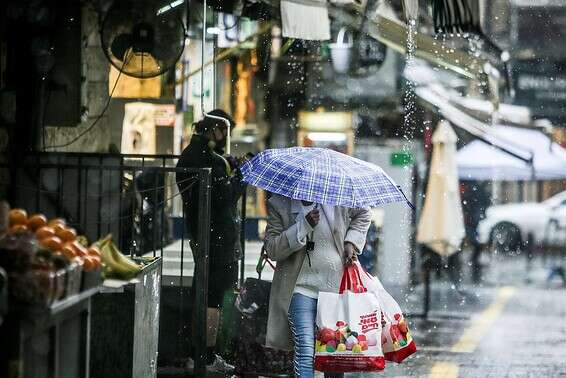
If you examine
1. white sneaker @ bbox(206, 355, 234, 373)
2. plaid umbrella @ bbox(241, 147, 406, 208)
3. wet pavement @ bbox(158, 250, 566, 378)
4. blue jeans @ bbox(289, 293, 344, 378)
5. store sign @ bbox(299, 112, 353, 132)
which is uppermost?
store sign @ bbox(299, 112, 353, 132)

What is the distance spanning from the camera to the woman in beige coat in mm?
8016

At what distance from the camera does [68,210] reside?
11.2 meters

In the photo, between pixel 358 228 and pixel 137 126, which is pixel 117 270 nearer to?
pixel 358 228

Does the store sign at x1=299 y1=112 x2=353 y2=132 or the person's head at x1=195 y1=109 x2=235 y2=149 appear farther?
the store sign at x1=299 y1=112 x2=353 y2=132

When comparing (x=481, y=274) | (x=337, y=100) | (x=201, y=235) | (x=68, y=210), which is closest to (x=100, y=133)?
(x=68, y=210)

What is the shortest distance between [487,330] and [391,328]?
248 inches

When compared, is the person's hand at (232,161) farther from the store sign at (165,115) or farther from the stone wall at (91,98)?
the store sign at (165,115)

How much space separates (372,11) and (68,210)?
425cm

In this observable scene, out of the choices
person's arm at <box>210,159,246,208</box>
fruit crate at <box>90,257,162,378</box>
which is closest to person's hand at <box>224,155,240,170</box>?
person's arm at <box>210,159,246,208</box>

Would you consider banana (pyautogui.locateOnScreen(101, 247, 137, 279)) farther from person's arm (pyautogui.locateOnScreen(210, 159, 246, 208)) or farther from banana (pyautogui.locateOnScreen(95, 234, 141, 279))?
person's arm (pyautogui.locateOnScreen(210, 159, 246, 208))

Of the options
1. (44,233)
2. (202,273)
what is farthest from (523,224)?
(44,233)

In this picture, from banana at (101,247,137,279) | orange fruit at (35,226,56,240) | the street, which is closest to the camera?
orange fruit at (35,226,56,240)

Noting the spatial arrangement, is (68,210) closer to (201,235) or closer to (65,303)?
(201,235)

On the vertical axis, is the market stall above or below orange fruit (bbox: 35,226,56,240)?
below
